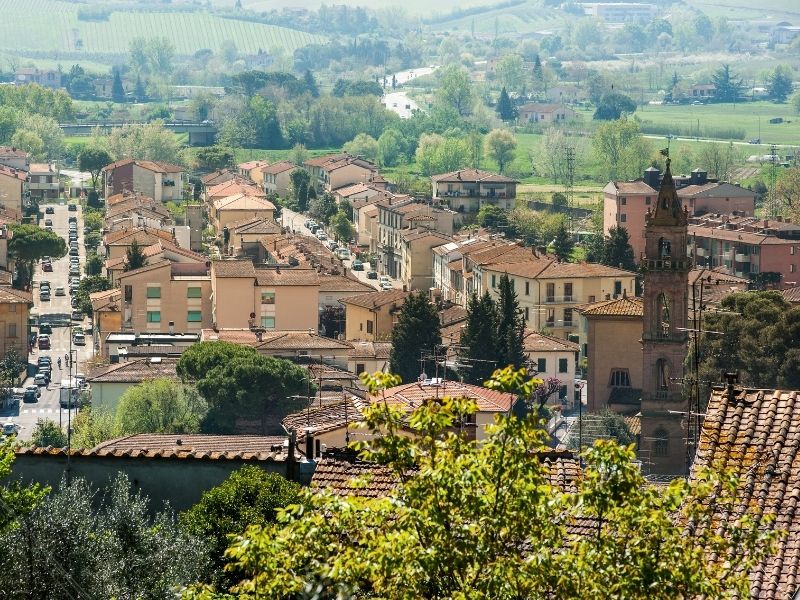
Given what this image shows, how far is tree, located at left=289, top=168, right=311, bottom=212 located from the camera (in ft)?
252

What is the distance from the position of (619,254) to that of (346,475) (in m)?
43.4

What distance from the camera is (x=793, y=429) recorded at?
896 cm

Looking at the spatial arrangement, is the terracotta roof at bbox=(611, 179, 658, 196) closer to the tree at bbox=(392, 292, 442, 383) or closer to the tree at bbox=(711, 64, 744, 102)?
the tree at bbox=(392, 292, 442, 383)

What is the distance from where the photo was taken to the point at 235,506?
11.8m

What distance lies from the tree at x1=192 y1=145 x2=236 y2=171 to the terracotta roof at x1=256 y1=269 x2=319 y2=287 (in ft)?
133

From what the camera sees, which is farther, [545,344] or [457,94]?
[457,94]

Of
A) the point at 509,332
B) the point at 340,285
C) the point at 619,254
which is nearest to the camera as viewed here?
the point at 509,332

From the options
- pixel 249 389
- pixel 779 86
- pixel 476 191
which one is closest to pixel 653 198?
pixel 476 191

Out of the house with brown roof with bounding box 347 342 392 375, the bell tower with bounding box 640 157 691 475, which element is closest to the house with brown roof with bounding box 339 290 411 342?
the house with brown roof with bounding box 347 342 392 375

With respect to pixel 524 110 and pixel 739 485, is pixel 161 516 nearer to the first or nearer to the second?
pixel 739 485

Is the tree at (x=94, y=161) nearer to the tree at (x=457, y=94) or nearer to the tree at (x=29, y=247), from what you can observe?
the tree at (x=29, y=247)

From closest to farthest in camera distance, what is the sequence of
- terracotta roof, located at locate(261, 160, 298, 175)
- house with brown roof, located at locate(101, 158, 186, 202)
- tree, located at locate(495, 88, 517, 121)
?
house with brown roof, located at locate(101, 158, 186, 202)
terracotta roof, located at locate(261, 160, 298, 175)
tree, located at locate(495, 88, 517, 121)

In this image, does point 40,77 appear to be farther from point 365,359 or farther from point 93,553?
point 93,553

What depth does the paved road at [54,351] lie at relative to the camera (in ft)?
128
